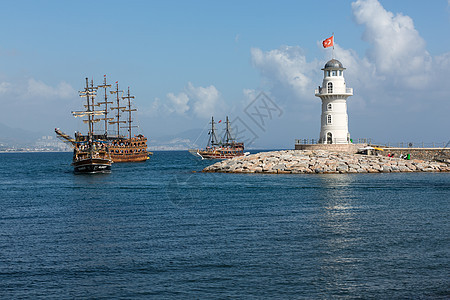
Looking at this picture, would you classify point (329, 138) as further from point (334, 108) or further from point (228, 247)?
point (228, 247)

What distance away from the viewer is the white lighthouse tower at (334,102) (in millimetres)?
65312

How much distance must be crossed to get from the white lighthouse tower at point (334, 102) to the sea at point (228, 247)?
27.9 meters

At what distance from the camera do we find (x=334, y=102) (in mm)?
65375

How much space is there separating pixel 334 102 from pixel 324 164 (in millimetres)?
9679

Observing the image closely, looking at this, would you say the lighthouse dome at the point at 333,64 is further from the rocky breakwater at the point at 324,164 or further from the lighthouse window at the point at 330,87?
the rocky breakwater at the point at 324,164

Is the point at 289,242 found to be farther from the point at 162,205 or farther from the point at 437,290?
the point at 162,205

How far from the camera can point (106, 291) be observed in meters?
15.2

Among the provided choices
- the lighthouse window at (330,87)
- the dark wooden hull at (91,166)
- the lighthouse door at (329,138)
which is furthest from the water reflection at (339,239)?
the dark wooden hull at (91,166)

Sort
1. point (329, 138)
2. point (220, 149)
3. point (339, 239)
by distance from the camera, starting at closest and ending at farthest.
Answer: point (339, 239)
point (329, 138)
point (220, 149)

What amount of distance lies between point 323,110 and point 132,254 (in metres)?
50.7

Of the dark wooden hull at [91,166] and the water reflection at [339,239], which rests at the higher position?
the dark wooden hull at [91,166]

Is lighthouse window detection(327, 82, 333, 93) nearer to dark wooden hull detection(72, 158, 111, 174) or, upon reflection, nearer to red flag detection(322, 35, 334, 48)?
red flag detection(322, 35, 334, 48)

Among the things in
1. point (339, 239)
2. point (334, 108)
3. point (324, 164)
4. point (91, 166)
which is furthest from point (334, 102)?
point (339, 239)

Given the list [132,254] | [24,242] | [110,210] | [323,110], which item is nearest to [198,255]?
[132,254]
